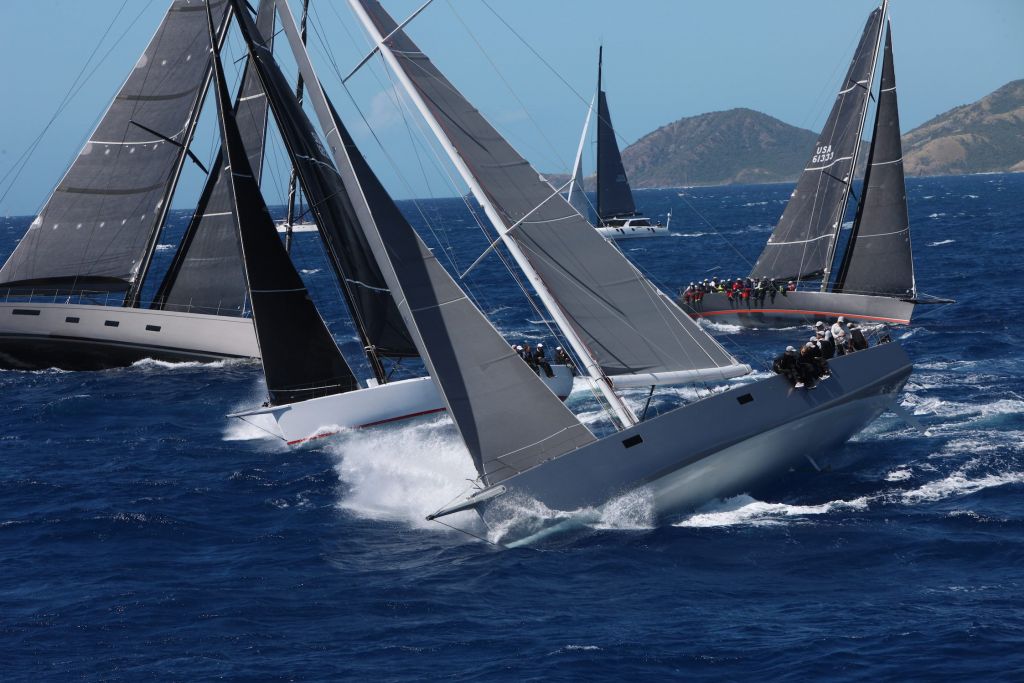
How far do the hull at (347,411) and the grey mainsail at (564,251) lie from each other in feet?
21.7

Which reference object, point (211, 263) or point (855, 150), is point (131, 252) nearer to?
point (211, 263)

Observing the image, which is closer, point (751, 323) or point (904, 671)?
point (904, 671)

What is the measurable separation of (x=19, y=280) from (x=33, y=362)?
319cm

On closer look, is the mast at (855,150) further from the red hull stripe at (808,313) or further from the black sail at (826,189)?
the red hull stripe at (808,313)

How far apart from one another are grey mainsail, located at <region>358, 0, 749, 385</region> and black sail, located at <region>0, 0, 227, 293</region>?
2137 centimetres

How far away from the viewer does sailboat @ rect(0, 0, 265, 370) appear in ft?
145

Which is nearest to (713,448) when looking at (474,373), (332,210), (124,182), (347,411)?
(474,373)

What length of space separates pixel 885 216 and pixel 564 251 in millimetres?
27958

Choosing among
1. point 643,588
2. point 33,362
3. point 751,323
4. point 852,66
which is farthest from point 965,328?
point 33,362

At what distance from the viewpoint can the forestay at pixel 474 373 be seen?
905 inches

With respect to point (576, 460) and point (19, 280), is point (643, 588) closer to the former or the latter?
point (576, 460)

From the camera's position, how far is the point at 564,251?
25.7m

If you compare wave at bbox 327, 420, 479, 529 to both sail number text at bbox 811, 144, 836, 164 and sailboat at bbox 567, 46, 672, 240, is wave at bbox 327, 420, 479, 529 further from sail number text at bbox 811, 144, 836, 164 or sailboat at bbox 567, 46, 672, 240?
sailboat at bbox 567, 46, 672, 240

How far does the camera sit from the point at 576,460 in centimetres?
2259
